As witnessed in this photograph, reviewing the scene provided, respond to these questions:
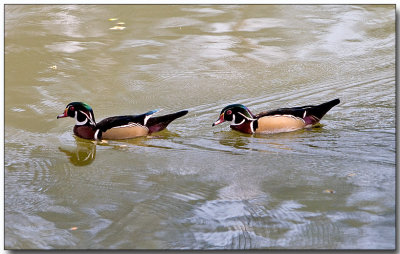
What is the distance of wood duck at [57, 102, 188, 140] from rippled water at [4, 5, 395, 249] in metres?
0.11

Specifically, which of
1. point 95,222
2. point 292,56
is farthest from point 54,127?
point 292,56

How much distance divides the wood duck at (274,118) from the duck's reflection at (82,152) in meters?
1.23

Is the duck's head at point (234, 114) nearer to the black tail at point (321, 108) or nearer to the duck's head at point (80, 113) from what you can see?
the black tail at point (321, 108)

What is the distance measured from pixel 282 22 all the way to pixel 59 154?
12.6 feet

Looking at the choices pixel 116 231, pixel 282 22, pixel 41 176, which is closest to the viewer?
pixel 116 231

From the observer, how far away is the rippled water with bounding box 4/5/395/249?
4.99 metres

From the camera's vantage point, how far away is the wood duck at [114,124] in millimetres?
6969

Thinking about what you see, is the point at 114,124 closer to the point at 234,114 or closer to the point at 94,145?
Result: the point at 94,145

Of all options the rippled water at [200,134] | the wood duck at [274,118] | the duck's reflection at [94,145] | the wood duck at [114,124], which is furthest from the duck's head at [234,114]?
the duck's reflection at [94,145]

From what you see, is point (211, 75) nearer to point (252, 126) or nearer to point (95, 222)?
point (252, 126)

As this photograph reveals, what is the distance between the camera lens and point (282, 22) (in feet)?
30.0

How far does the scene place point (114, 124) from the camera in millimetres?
6961

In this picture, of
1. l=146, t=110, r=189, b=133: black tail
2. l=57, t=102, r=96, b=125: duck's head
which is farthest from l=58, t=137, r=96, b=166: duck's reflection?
l=146, t=110, r=189, b=133: black tail

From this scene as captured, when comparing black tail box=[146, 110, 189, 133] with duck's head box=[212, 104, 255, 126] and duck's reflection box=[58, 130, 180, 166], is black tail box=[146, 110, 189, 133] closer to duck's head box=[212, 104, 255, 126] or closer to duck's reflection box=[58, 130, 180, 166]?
duck's reflection box=[58, 130, 180, 166]
